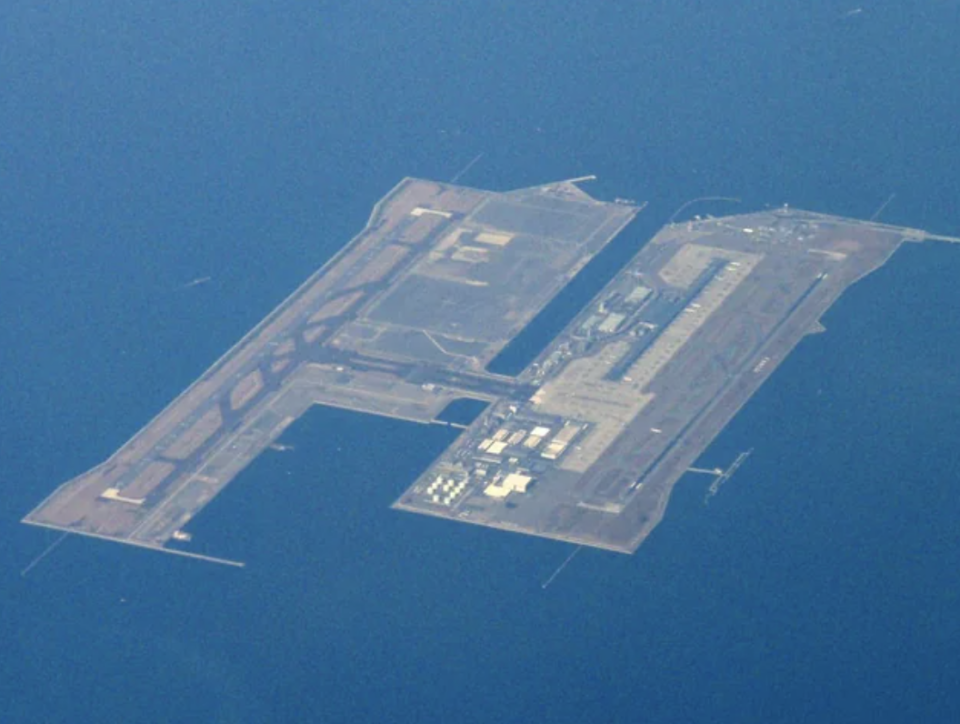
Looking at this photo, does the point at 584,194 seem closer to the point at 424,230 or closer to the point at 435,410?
the point at 424,230

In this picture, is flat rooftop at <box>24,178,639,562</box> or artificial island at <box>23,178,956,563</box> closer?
artificial island at <box>23,178,956,563</box>

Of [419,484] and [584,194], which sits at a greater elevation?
[584,194]

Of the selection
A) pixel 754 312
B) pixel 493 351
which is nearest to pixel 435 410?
pixel 493 351

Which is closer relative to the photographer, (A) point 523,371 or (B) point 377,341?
(A) point 523,371

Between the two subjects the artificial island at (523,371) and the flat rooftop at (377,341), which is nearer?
the artificial island at (523,371)

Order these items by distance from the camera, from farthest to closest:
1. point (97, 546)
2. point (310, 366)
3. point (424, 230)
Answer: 1. point (424, 230)
2. point (310, 366)
3. point (97, 546)

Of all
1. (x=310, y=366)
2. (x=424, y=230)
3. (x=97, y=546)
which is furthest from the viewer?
(x=424, y=230)

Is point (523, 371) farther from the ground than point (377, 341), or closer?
closer

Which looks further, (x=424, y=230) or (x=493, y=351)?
(x=424, y=230)
